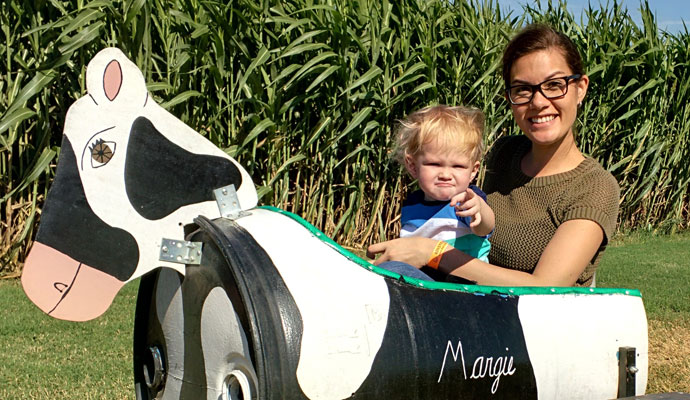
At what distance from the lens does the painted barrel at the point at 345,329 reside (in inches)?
61.6

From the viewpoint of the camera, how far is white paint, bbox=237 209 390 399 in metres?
1.56

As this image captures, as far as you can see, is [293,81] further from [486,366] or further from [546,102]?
[486,366]

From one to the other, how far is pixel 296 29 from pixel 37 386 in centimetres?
304

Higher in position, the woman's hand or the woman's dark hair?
the woman's dark hair

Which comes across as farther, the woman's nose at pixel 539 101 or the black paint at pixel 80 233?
the woman's nose at pixel 539 101

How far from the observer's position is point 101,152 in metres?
1.76

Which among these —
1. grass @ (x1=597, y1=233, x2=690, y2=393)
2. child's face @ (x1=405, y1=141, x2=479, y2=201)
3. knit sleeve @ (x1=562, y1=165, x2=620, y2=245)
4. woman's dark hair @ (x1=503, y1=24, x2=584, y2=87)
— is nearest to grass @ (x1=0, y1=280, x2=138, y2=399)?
child's face @ (x1=405, y1=141, x2=479, y2=201)

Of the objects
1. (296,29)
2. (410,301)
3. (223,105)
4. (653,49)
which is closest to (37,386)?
(410,301)

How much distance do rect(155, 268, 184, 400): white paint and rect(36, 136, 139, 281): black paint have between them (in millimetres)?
152

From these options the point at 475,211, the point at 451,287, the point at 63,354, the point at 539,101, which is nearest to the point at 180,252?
the point at 451,287

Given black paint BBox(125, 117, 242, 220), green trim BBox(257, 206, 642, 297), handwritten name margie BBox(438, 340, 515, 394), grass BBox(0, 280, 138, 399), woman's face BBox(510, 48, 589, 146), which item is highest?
woman's face BBox(510, 48, 589, 146)

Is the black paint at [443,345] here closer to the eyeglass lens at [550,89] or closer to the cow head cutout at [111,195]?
the cow head cutout at [111,195]

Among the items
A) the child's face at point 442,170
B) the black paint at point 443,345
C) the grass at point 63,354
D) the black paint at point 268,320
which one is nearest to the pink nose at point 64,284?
the black paint at point 268,320

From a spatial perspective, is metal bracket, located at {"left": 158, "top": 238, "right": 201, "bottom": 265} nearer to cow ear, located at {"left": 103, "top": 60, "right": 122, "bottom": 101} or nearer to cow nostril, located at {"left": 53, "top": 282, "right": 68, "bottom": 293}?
cow nostril, located at {"left": 53, "top": 282, "right": 68, "bottom": 293}
